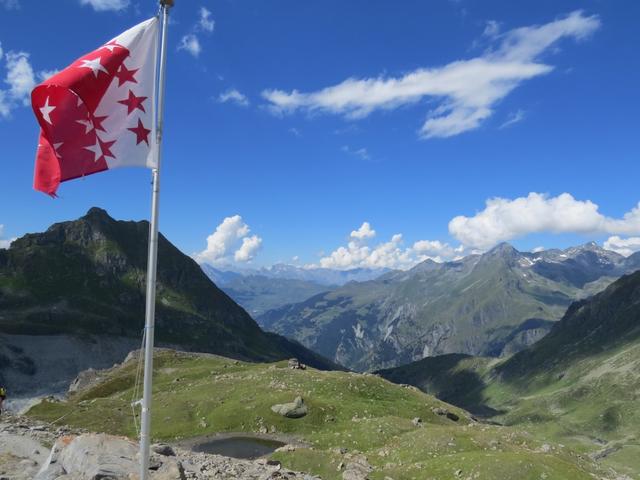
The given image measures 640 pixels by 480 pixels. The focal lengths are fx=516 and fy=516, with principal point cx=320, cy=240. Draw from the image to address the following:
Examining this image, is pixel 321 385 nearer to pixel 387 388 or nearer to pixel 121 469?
pixel 387 388

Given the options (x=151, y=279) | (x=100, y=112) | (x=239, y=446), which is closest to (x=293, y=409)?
(x=239, y=446)

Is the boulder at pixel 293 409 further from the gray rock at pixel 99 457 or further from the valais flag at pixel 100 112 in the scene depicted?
the valais flag at pixel 100 112

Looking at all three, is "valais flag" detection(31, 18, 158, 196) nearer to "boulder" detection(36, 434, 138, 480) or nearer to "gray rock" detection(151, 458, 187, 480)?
"boulder" detection(36, 434, 138, 480)

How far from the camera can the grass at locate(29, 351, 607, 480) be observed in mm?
45156

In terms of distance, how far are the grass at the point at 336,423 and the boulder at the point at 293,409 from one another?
74 centimetres

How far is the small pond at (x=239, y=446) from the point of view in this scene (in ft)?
194

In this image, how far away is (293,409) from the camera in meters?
69.9

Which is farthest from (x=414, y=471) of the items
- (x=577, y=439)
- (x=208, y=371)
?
(x=577, y=439)

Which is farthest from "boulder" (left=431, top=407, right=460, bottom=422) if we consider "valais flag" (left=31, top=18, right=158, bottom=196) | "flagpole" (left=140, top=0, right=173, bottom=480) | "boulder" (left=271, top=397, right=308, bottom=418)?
"valais flag" (left=31, top=18, right=158, bottom=196)

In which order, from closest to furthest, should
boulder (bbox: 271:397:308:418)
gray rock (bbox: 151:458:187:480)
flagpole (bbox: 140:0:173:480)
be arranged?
flagpole (bbox: 140:0:173:480) → gray rock (bbox: 151:458:187:480) → boulder (bbox: 271:397:308:418)

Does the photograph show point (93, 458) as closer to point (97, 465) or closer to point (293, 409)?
point (97, 465)

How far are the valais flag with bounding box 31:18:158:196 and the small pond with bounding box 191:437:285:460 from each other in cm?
4852

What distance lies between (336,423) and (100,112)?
197 ft

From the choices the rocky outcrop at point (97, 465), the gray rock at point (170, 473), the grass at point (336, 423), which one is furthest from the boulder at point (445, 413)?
the gray rock at point (170, 473)
